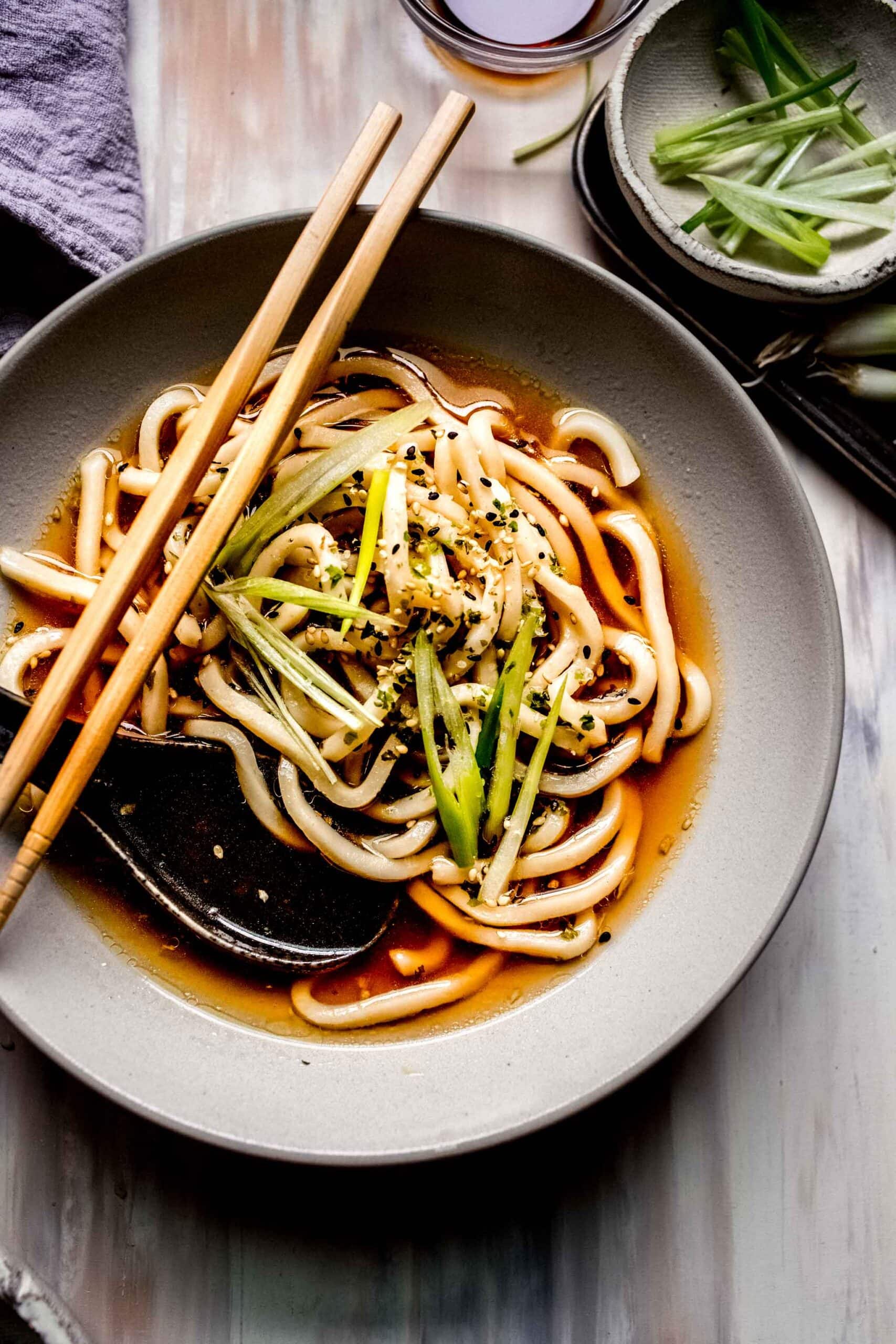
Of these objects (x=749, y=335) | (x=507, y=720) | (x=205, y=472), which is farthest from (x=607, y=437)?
(x=205, y=472)

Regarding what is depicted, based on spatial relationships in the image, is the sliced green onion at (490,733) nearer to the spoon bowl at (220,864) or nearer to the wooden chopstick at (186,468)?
the spoon bowl at (220,864)

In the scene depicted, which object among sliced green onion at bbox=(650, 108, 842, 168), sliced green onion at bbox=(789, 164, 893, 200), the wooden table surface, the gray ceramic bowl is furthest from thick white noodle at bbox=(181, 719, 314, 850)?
sliced green onion at bbox=(789, 164, 893, 200)

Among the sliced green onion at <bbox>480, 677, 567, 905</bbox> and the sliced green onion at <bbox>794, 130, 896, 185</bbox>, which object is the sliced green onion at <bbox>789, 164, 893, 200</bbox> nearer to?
the sliced green onion at <bbox>794, 130, 896, 185</bbox>

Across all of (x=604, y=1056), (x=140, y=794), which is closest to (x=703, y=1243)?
(x=604, y=1056)

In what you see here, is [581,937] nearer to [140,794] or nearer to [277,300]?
[140,794]

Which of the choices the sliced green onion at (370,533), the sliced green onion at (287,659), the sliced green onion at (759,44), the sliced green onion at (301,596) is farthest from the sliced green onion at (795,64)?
the sliced green onion at (287,659)

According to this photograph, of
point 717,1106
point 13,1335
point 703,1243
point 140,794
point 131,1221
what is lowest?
point 13,1335

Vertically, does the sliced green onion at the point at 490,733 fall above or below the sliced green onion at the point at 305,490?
below
